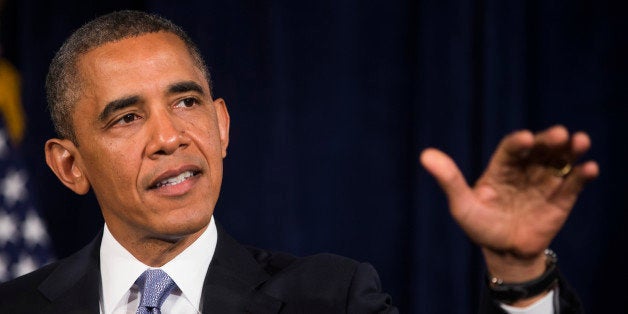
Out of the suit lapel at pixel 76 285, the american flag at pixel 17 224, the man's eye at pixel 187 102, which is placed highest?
the man's eye at pixel 187 102

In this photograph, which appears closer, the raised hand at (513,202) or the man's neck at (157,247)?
the raised hand at (513,202)

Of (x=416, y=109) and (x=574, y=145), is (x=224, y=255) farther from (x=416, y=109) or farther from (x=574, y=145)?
(x=416, y=109)

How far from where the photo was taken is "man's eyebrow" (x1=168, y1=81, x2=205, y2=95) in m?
1.57

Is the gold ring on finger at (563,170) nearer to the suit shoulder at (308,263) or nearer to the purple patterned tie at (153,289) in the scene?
the suit shoulder at (308,263)

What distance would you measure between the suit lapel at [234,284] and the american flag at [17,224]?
1321mm

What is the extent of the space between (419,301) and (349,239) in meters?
0.29

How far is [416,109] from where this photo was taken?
2.44m

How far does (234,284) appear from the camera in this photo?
1.57m

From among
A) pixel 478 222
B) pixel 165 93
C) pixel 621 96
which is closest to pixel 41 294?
pixel 165 93

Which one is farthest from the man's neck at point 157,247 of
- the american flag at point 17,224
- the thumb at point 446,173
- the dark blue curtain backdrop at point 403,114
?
the american flag at point 17,224

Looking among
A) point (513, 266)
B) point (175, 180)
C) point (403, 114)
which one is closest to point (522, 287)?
point (513, 266)

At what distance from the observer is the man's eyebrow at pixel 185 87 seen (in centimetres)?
157

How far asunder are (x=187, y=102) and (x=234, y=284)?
38 cm

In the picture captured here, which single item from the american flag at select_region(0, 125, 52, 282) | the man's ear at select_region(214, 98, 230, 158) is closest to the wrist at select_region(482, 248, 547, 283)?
the man's ear at select_region(214, 98, 230, 158)
